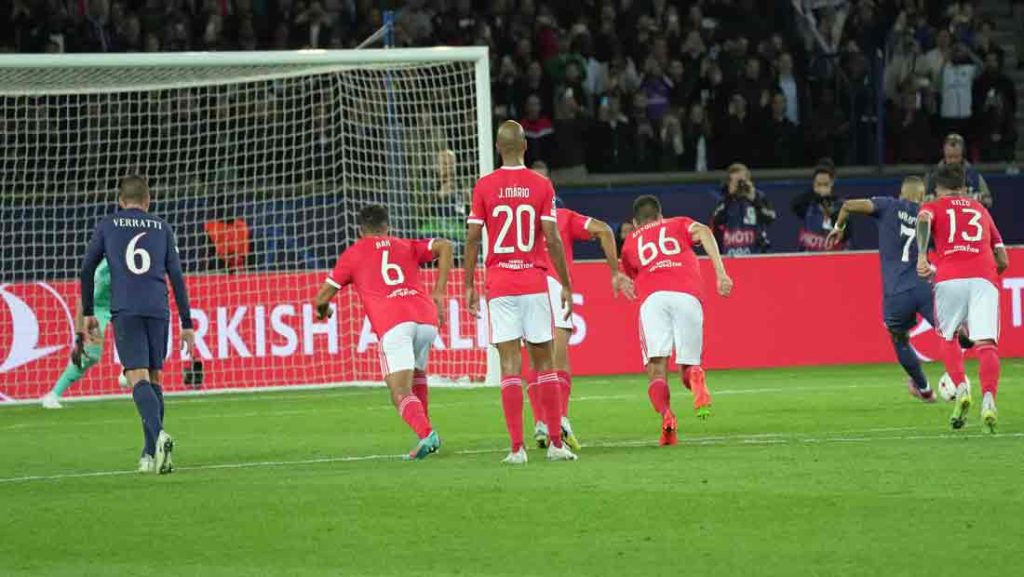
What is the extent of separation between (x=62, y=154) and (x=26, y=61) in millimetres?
6264

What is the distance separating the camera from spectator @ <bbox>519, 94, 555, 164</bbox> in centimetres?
2553

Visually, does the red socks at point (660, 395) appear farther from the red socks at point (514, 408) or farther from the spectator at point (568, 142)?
the spectator at point (568, 142)

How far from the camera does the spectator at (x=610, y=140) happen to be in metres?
26.3

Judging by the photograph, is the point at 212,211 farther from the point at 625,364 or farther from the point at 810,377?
the point at 810,377

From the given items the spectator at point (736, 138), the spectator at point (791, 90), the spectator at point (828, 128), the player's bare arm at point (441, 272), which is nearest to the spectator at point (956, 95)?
the spectator at point (828, 128)

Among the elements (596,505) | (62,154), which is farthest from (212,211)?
(596,505)

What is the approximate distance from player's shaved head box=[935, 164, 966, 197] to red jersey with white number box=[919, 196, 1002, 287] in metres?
0.06

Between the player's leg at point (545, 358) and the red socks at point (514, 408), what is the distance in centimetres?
20

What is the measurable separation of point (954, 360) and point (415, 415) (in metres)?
4.14

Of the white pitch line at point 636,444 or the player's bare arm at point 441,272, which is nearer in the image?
the white pitch line at point 636,444

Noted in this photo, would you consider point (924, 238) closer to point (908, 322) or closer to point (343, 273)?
point (908, 322)

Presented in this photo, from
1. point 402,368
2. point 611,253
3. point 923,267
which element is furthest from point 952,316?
point 402,368

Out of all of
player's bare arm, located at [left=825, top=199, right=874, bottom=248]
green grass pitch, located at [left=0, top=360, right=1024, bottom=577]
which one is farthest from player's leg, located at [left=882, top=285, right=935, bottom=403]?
player's bare arm, located at [left=825, top=199, right=874, bottom=248]

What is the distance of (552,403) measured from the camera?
40.7 feet
